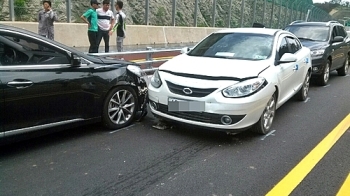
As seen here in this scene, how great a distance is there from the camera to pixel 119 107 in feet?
16.2

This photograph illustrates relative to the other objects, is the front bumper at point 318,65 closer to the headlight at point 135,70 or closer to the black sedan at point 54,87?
the headlight at point 135,70

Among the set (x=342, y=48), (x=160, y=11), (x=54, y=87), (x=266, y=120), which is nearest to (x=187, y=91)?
(x=266, y=120)

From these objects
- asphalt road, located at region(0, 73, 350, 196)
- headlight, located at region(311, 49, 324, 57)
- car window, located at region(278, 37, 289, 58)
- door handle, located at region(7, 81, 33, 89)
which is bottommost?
asphalt road, located at region(0, 73, 350, 196)

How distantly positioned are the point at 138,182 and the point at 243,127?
172 centimetres

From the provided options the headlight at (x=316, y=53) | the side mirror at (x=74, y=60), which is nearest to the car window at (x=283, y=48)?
the headlight at (x=316, y=53)

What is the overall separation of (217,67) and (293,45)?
2.63m

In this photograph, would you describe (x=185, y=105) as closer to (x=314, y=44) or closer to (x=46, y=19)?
(x=314, y=44)

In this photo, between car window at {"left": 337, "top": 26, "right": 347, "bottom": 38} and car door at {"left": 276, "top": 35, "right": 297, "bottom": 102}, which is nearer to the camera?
car door at {"left": 276, "top": 35, "right": 297, "bottom": 102}

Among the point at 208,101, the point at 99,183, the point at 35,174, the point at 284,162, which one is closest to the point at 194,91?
the point at 208,101

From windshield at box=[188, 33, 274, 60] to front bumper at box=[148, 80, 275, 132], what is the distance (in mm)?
874

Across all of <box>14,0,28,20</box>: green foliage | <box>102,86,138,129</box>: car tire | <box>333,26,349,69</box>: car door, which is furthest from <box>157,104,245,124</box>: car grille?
<box>14,0,28,20</box>: green foliage

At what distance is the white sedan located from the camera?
4.27m

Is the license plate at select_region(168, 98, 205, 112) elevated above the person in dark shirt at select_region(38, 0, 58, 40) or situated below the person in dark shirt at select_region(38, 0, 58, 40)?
below

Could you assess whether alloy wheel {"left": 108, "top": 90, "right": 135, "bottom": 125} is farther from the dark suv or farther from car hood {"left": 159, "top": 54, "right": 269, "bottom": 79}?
the dark suv
